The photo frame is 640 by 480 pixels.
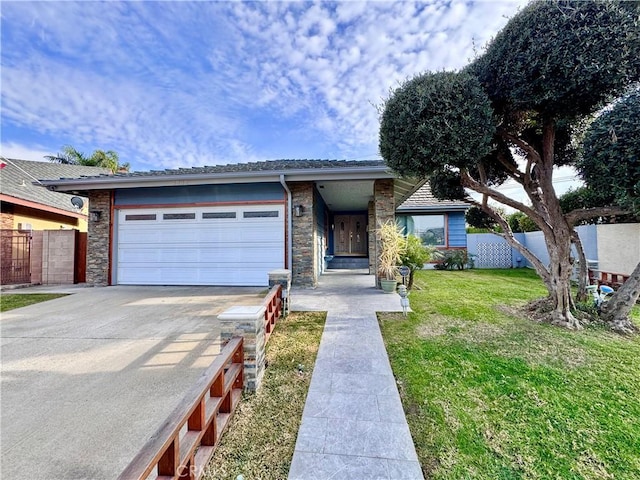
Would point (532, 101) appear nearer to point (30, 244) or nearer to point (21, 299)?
point (21, 299)

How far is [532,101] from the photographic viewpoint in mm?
4531

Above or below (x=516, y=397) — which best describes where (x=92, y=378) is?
above

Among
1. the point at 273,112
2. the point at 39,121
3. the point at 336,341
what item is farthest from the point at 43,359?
the point at 39,121

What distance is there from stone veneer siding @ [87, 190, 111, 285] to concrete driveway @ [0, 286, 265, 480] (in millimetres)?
2798

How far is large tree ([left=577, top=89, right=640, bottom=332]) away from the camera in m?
3.84

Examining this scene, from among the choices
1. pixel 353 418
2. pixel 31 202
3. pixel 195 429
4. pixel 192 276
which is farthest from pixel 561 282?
pixel 31 202

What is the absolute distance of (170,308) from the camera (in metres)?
5.94

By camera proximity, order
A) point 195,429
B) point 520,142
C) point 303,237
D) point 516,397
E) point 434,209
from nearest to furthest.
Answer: point 195,429
point 516,397
point 520,142
point 303,237
point 434,209

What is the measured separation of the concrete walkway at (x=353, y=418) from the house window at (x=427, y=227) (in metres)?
10.3

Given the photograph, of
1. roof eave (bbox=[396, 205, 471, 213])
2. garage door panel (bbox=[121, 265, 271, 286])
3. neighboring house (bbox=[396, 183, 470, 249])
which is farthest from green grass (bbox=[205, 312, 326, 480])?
neighboring house (bbox=[396, 183, 470, 249])

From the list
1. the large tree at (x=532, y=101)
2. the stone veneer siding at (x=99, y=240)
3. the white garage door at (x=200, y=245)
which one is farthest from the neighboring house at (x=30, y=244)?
the large tree at (x=532, y=101)

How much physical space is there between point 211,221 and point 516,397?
26.6ft

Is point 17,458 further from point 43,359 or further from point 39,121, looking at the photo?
point 39,121

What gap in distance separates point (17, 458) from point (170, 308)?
4.02 metres
